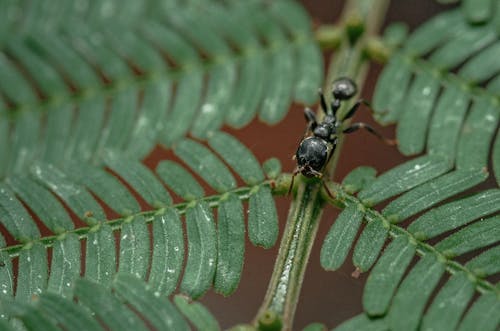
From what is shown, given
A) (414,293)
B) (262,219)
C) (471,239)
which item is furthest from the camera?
(262,219)

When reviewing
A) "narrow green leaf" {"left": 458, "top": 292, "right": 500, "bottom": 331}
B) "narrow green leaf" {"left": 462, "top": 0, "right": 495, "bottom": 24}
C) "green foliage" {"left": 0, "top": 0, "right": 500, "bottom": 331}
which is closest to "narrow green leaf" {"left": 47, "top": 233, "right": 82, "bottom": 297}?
"green foliage" {"left": 0, "top": 0, "right": 500, "bottom": 331}

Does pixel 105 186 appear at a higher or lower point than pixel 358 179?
higher

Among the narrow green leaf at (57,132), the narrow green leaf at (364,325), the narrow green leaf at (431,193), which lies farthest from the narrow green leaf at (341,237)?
the narrow green leaf at (57,132)

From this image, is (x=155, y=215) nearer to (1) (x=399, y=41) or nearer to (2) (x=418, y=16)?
(1) (x=399, y=41)

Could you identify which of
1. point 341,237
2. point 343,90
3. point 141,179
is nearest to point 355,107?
point 343,90

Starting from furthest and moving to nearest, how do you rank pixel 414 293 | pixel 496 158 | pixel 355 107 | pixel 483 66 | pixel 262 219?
pixel 355 107 → pixel 483 66 → pixel 496 158 → pixel 262 219 → pixel 414 293

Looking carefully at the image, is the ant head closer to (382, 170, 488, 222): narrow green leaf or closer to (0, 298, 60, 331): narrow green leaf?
(382, 170, 488, 222): narrow green leaf

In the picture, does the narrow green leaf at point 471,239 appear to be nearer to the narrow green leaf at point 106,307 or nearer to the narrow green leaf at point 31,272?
the narrow green leaf at point 106,307

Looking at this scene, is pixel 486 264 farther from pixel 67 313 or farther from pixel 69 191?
pixel 69 191
